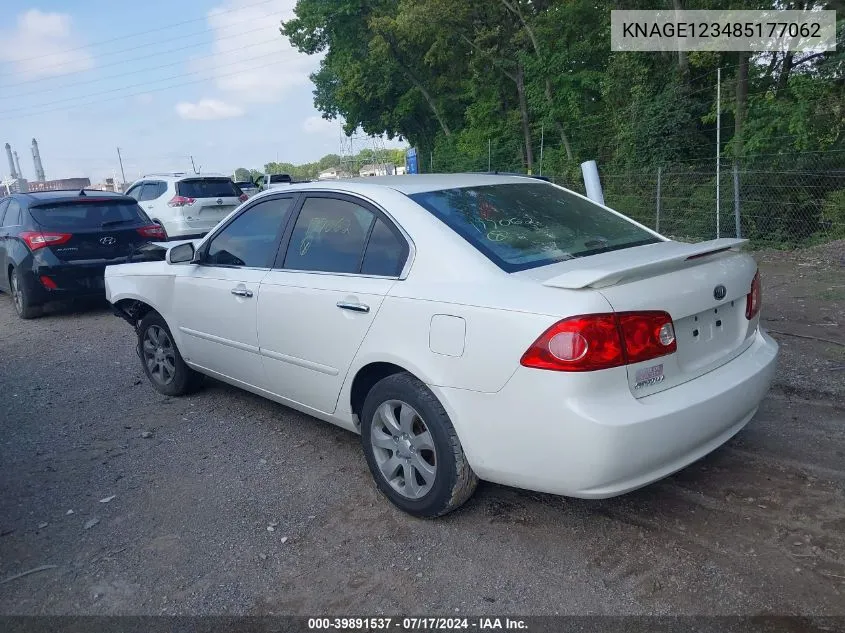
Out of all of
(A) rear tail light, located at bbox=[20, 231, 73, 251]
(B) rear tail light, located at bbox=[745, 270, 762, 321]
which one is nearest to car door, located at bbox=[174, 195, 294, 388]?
(B) rear tail light, located at bbox=[745, 270, 762, 321]

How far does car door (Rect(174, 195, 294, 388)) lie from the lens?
4.15m

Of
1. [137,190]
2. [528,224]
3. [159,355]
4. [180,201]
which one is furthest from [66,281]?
[137,190]

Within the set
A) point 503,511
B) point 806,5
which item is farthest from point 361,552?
point 806,5

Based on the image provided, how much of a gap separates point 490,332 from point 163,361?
342cm

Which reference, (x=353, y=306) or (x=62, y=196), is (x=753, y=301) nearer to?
(x=353, y=306)

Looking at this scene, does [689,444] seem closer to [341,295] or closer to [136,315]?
[341,295]

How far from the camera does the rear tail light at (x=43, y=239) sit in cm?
811

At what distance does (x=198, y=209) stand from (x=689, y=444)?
12495 millimetres

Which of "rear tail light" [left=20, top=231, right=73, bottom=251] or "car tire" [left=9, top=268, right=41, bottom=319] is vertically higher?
"rear tail light" [left=20, top=231, right=73, bottom=251]

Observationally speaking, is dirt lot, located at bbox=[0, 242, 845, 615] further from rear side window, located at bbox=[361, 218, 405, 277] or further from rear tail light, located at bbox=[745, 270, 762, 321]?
rear side window, located at bbox=[361, 218, 405, 277]

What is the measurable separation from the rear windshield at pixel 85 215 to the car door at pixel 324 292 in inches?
219

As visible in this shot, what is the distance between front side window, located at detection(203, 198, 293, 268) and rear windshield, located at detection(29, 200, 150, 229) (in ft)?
15.4

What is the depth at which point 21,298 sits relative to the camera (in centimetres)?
857

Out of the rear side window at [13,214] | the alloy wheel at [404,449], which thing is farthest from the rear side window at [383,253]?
the rear side window at [13,214]
